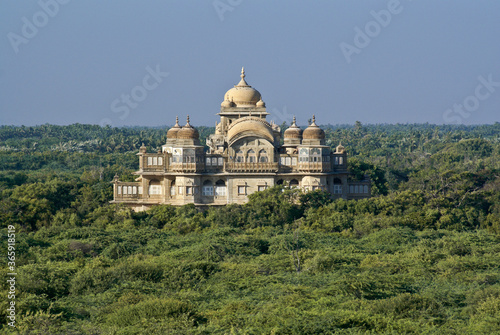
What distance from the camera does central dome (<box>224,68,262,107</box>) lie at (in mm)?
61031

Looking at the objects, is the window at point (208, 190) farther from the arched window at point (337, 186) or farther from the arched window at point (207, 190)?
the arched window at point (337, 186)

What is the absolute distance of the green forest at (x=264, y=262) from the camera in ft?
105

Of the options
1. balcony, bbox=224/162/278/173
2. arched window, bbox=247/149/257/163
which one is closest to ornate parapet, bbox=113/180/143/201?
balcony, bbox=224/162/278/173

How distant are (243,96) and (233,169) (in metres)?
6.67

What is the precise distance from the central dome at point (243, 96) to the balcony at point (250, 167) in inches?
235

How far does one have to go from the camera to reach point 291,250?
4478 cm

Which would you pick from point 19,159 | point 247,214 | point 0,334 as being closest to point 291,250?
point 247,214

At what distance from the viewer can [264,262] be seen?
139 feet

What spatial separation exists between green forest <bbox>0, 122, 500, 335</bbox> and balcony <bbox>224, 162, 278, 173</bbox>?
1907 mm

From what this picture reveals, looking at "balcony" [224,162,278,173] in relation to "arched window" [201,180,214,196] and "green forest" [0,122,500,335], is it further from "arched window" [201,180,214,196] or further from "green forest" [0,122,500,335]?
"green forest" [0,122,500,335]

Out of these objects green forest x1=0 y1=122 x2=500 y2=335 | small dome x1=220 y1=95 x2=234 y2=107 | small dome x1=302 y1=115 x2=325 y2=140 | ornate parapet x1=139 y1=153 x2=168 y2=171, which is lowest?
green forest x1=0 y1=122 x2=500 y2=335

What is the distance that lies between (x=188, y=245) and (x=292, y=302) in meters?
13.2

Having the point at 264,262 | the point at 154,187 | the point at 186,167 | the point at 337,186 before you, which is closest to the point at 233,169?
the point at 186,167

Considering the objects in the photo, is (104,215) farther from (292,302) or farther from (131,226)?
(292,302)
